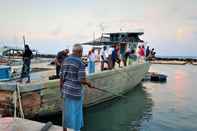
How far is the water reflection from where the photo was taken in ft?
Result: 42.4

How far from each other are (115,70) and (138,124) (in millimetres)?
4614

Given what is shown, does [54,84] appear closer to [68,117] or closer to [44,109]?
[44,109]

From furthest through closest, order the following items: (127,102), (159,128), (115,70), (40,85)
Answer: (127,102), (115,70), (159,128), (40,85)

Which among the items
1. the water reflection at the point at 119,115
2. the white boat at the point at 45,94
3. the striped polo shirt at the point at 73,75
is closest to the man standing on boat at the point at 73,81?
the striped polo shirt at the point at 73,75

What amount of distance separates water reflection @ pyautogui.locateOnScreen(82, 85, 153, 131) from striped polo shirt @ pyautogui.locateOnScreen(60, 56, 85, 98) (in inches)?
236

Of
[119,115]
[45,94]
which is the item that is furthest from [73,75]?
[119,115]

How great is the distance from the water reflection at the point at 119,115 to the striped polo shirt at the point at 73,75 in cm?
599

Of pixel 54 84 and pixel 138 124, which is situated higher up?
pixel 54 84

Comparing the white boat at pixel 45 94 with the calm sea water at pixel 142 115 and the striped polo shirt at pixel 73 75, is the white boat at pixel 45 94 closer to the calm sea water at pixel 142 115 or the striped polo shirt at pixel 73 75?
the calm sea water at pixel 142 115

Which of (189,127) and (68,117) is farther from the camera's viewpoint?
(189,127)

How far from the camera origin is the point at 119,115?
15.2 m

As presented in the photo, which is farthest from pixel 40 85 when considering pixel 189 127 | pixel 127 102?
pixel 127 102

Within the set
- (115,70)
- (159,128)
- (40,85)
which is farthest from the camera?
(115,70)

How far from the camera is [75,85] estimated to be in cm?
653
